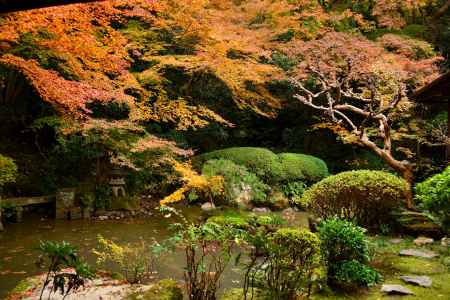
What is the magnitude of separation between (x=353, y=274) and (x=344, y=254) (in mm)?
255

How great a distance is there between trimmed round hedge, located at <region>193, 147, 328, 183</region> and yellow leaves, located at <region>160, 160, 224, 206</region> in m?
1.51

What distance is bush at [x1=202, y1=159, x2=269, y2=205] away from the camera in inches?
447

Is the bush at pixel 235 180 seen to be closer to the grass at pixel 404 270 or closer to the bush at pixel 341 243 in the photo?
the grass at pixel 404 270

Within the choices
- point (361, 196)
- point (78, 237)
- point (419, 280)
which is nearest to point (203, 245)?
point (419, 280)

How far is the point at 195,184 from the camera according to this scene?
9953 millimetres

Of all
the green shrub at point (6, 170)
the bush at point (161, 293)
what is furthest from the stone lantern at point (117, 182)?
the bush at point (161, 293)

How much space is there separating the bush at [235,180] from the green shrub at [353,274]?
21.5 feet

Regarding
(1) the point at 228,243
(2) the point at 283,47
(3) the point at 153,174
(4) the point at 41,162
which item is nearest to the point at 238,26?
(2) the point at 283,47

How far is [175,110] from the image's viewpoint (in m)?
10.3

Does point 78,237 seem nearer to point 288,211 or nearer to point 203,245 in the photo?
point 203,245

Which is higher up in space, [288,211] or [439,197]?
[439,197]

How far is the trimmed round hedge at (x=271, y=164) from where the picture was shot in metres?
12.4

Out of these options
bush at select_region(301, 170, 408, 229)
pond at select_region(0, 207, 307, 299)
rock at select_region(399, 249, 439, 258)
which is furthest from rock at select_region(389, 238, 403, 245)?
pond at select_region(0, 207, 307, 299)

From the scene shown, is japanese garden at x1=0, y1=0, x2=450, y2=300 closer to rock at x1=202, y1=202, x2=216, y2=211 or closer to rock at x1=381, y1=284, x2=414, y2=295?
rock at x1=381, y1=284, x2=414, y2=295
